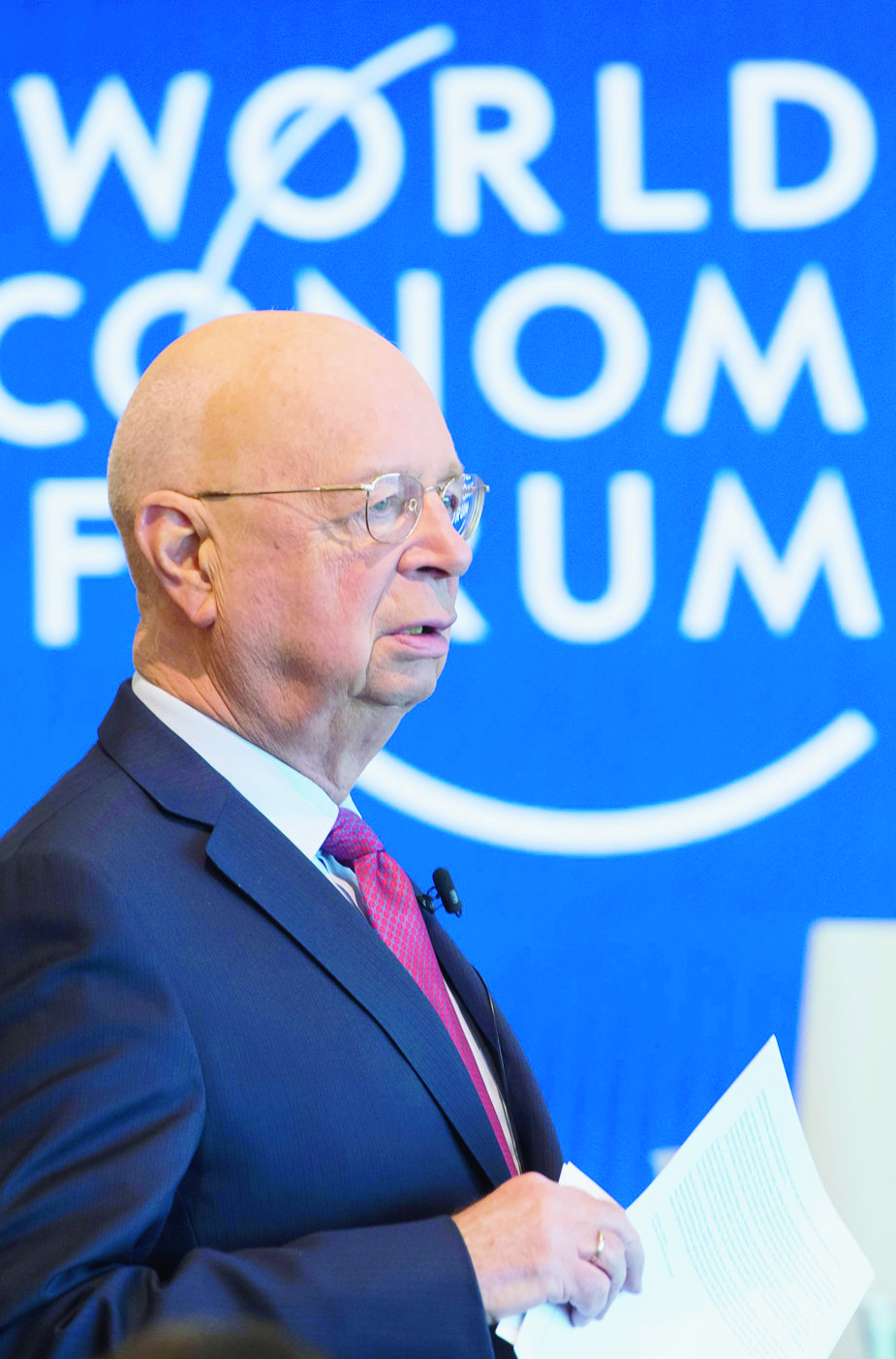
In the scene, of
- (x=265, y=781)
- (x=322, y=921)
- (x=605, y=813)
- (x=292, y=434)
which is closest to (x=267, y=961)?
(x=322, y=921)

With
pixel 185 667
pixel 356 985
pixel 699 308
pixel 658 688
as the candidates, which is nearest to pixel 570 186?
pixel 699 308

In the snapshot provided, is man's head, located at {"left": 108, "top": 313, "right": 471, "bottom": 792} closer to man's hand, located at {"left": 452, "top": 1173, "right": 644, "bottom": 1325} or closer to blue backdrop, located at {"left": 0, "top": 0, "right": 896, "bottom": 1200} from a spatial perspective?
man's hand, located at {"left": 452, "top": 1173, "right": 644, "bottom": 1325}

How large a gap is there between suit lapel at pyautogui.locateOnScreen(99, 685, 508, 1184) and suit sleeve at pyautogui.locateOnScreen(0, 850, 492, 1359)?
0.43 feet

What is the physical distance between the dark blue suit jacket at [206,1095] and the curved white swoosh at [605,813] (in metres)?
1.43

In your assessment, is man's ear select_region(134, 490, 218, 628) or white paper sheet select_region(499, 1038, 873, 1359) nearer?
white paper sheet select_region(499, 1038, 873, 1359)

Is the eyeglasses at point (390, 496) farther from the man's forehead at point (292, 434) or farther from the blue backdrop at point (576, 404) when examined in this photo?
the blue backdrop at point (576, 404)

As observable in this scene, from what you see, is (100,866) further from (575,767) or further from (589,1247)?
(575,767)

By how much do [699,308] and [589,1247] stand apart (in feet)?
6.49

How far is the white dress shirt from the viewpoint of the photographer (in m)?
1.30

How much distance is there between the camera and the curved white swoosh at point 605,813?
2.68 m

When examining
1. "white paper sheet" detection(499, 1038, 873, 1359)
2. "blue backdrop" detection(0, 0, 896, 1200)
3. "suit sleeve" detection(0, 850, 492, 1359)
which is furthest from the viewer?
"blue backdrop" detection(0, 0, 896, 1200)

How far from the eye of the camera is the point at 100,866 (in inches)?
43.4

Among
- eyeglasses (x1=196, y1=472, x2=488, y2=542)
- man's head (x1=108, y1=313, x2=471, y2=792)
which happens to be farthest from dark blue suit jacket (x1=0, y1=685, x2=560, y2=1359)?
eyeglasses (x1=196, y1=472, x2=488, y2=542)

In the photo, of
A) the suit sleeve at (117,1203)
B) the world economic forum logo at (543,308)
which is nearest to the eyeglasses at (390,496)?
the suit sleeve at (117,1203)
